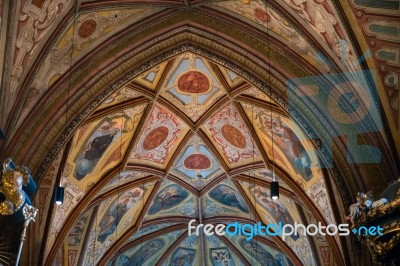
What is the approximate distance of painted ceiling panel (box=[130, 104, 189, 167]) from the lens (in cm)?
1905

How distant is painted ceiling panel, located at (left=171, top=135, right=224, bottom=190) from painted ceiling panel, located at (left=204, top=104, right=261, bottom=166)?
494mm

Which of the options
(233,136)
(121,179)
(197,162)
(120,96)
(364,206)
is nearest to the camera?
(364,206)

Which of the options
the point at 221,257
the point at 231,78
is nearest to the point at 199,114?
the point at 231,78

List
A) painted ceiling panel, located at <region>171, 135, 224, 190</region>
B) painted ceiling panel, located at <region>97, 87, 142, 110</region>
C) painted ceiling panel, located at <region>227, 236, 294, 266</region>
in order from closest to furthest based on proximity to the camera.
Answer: painted ceiling panel, located at <region>97, 87, 142, 110</region> < painted ceiling panel, located at <region>171, 135, 224, 190</region> < painted ceiling panel, located at <region>227, 236, 294, 266</region>

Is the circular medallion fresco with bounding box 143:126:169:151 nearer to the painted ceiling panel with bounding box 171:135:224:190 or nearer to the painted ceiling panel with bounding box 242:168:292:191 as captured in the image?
the painted ceiling panel with bounding box 171:135:224:190

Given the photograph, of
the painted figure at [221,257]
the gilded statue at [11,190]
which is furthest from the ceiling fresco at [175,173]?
the gilded statue at [11,190]

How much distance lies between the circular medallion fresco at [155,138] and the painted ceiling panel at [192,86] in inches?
31.3

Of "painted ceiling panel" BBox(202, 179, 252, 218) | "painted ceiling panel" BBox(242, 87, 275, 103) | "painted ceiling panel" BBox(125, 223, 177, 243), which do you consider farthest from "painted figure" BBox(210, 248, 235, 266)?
"painted ceiling panel" BBox(242, 87, 275, 103)

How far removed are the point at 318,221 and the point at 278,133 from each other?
2189 mm

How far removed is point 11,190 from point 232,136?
8.72 metres

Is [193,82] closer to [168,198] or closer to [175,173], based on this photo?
[175,173]

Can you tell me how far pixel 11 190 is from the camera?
1163 cm

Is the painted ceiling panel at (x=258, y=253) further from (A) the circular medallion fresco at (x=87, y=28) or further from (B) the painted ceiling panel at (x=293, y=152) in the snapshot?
(A) the circular medallion fresco at (x=87, y=28)

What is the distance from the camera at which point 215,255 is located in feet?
84.5
